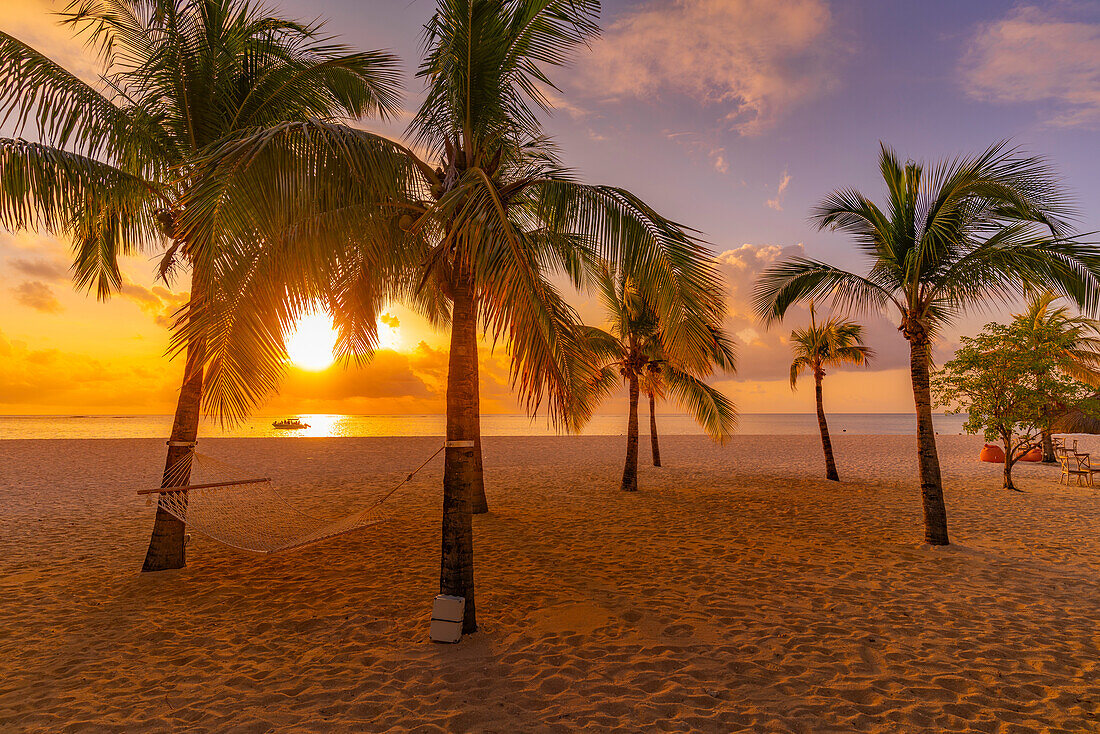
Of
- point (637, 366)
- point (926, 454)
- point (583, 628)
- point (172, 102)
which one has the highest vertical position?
point (172, 102)

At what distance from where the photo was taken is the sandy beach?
10.8ft

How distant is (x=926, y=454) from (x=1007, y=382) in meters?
6.42

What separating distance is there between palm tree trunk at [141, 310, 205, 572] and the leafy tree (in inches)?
554

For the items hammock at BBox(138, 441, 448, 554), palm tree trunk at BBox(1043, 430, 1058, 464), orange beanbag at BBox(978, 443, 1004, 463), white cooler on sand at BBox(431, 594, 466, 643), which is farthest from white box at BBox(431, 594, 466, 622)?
palm tree trunk at BBox(1043, 430, 1058, 464)

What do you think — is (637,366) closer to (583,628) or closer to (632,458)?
(632,458)

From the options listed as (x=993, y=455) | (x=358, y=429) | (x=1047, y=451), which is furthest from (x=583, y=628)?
(x=358, y=429)

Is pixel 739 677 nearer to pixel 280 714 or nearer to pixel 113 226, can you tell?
pixel 280 714

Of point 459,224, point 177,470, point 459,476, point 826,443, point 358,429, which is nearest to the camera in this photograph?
point 459,224

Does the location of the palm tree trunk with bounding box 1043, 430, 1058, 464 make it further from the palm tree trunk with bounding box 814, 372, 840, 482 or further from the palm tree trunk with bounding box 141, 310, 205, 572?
the palm tree trunk with bounding box 141, 310, 205, 572

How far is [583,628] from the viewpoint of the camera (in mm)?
4535

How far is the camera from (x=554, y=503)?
34.6 feet

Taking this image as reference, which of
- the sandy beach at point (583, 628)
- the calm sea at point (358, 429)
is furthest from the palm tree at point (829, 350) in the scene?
the calm sea at point (358, 429)

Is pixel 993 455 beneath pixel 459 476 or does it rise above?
beneath

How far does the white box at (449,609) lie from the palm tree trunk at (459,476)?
12 cm
